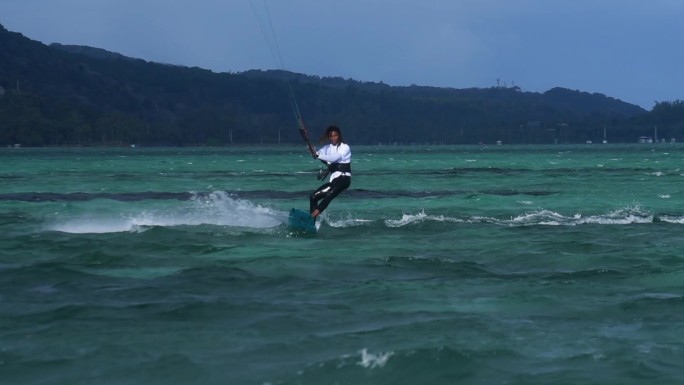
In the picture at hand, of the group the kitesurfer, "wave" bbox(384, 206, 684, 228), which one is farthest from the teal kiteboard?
"wave" bbox(384, 206, 684, 228)

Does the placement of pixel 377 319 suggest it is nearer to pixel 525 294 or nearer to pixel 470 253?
pixel 525 294

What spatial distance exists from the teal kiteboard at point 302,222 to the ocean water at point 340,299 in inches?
11.9

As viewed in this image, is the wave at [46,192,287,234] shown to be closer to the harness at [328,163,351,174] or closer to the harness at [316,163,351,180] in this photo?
the harness at [316,163,351,180]

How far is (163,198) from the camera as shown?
35.5 m

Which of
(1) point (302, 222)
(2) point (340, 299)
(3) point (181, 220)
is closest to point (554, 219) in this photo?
(1) point (302, 222)

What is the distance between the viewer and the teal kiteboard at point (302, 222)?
2019 centimetres

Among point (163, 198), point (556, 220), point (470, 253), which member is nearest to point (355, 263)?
point (470, 253)

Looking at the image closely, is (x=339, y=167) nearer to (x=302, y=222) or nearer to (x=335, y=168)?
(x=335, y=168)

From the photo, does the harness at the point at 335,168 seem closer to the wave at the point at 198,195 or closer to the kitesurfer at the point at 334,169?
the kitesurfer at the point at 334,169

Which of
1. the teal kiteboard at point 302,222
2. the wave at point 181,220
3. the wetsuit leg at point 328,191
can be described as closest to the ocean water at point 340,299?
the wave at point 181,220

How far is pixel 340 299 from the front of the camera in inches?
515

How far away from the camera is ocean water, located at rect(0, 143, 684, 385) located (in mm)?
10023

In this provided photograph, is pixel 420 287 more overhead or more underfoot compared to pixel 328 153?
more underfoot

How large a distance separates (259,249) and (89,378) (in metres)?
8.13
